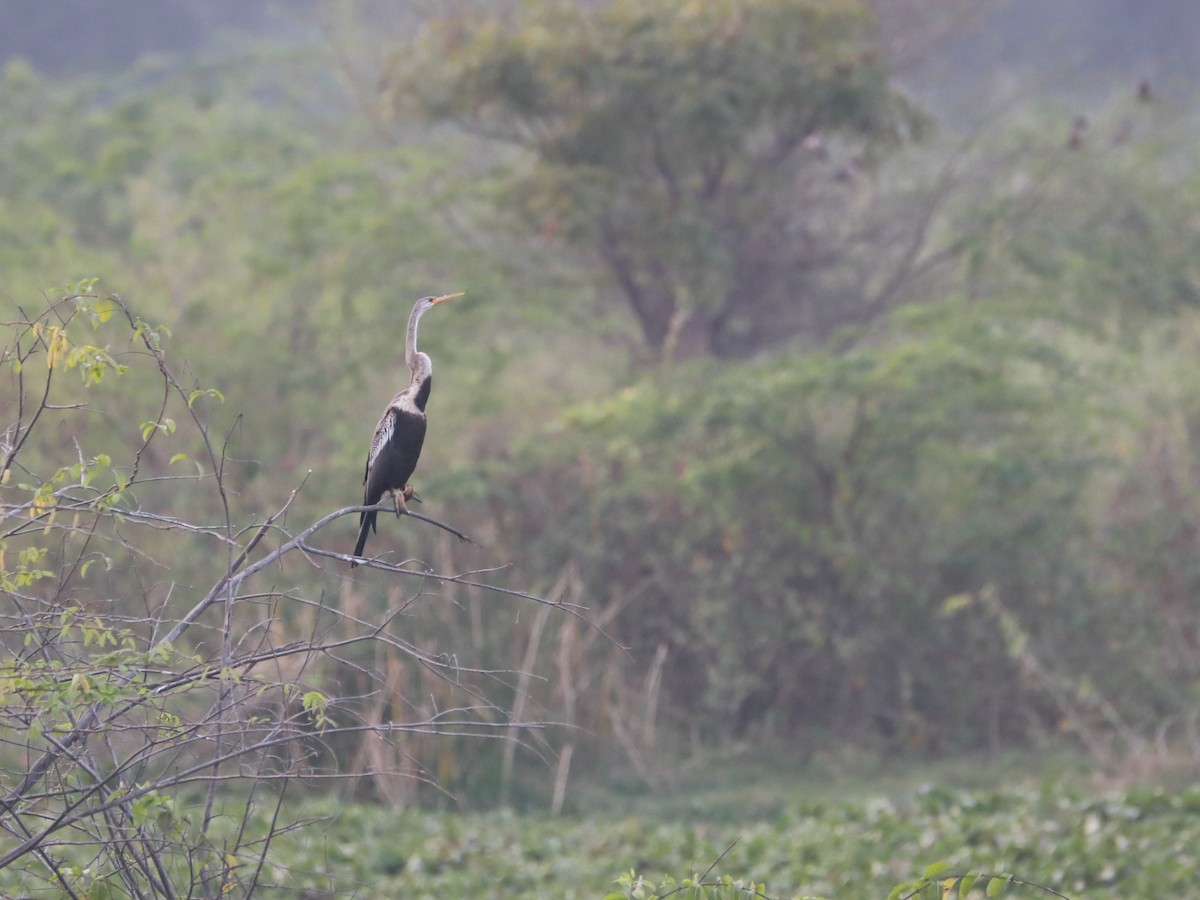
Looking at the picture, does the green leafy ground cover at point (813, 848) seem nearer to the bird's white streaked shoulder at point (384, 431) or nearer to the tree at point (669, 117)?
the bird's white streaked shoulder at point (384, 431)

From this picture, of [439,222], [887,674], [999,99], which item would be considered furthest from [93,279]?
[999,99]

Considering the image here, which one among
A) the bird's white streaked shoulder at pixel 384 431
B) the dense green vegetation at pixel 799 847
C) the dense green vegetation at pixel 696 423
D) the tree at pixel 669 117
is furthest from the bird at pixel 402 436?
the tree at pixel 669 117

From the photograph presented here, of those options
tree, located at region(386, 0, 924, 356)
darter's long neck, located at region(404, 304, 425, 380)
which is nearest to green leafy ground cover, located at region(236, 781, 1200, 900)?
darter's long neck, located at region(404, 304, 425, 380)

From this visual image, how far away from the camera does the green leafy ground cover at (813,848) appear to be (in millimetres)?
5832

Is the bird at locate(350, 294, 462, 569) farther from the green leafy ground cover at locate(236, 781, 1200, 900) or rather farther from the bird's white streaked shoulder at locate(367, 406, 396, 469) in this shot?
the green leafy ground cover at locate(236, 781, 1200, 900)

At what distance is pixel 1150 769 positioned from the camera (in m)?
7.95

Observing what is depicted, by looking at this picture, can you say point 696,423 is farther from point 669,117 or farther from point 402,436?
point 402,436

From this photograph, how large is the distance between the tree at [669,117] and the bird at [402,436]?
7.19 metres

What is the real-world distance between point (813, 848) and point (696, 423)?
3870 millimetres

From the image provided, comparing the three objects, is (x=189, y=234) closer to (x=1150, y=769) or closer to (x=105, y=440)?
(x=105, y=440)

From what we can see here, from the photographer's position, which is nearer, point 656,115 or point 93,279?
point 93,279

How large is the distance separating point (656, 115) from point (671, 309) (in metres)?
1.72

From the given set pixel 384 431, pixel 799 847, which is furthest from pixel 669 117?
pixel 384 431

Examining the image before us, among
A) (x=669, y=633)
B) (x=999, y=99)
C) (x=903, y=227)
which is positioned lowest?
(x=669, y=633)
